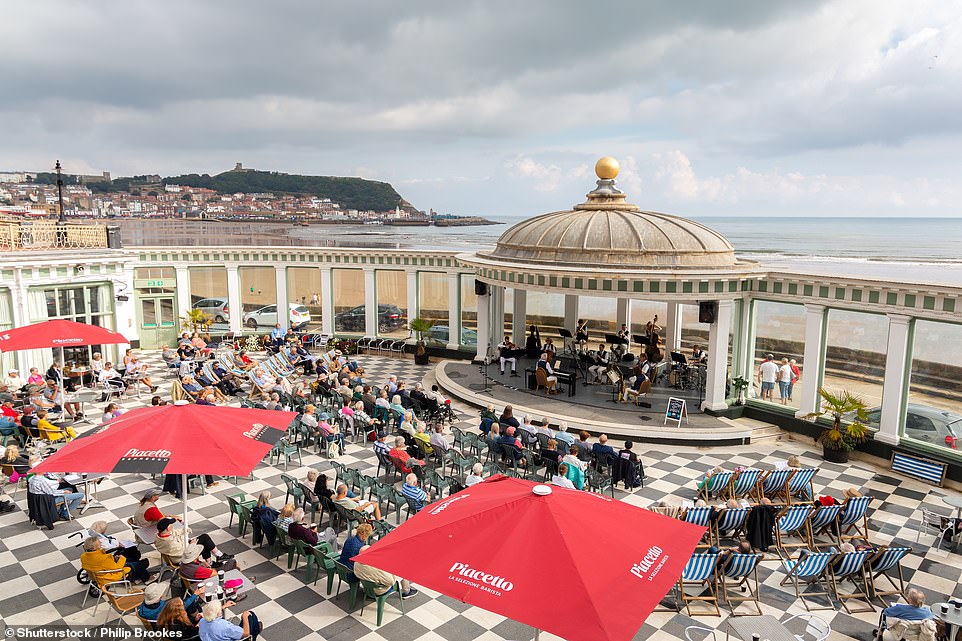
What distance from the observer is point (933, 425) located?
1338 centimetres

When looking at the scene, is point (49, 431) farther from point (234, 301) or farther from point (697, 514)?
point (697, 514)

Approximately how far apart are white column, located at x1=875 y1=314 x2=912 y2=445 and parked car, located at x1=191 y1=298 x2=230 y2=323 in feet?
75.7

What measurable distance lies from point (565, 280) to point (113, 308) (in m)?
15.9

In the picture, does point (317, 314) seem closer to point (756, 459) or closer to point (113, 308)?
point (113, 308)

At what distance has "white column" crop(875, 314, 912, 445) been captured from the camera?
13.4 m

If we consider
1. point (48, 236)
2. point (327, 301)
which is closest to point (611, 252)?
point (327, 301)

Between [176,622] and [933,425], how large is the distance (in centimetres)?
1475

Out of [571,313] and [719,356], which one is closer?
[719,356]

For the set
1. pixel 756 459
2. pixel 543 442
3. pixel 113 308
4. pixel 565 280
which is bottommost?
pixel 756 459

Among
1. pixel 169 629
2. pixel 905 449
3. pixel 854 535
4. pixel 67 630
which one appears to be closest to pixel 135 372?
pixel 67 630

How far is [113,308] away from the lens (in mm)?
21516

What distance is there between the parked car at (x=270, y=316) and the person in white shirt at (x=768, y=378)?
17.9 metres

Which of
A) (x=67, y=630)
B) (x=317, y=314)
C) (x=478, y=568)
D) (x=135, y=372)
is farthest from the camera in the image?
(x=317, y=314)

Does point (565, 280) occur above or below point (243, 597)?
above
